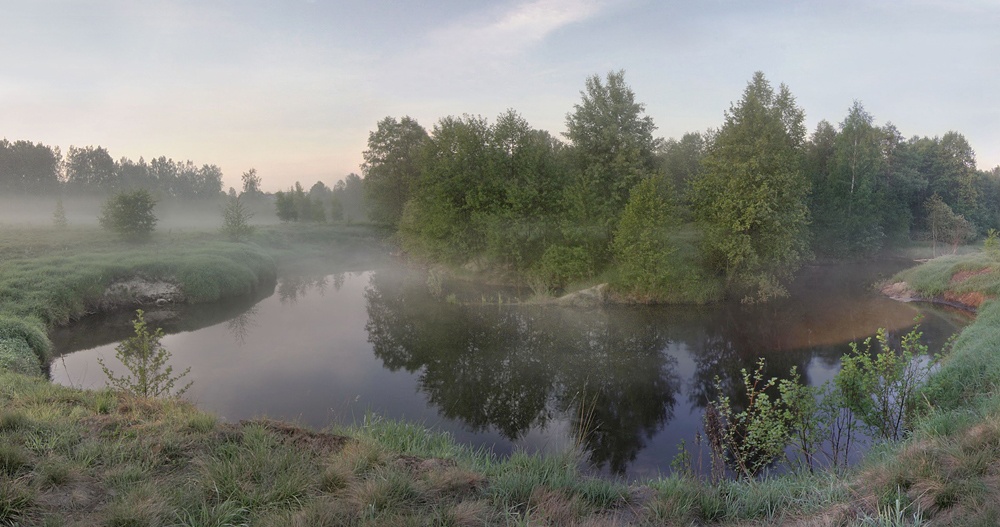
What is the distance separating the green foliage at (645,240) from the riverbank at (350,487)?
1751 cm

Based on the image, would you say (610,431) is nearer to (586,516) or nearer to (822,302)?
(586,516)

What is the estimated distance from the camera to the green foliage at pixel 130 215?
110 feet

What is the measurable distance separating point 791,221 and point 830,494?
2498cm

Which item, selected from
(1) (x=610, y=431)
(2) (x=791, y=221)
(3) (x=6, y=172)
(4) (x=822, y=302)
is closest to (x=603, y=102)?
(2) (x=791, y=221)

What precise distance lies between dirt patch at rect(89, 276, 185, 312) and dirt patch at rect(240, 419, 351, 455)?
19269 mm

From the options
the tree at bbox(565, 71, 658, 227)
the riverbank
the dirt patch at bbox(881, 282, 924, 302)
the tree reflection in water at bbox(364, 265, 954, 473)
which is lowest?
the tree reflection in water at bbox(364, 265, 954, 473)

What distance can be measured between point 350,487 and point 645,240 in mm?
20995

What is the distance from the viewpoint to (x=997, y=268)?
70.4ft

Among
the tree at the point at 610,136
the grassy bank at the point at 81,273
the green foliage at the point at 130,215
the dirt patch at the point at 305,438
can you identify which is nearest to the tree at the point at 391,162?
the grassy bank at the point at 81,273

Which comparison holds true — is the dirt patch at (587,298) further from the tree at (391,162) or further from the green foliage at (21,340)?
the tree at (391,162)

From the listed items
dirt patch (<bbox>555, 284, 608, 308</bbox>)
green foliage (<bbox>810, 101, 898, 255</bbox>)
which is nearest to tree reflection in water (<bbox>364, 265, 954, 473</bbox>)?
dirt patch (<bbox>555, 284, 608, 308</bbox>)

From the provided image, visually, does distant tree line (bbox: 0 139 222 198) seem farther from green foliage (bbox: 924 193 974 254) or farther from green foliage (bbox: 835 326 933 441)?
green foliage (bbox: 924 193 974 254)

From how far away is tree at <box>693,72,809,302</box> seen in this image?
990 inches

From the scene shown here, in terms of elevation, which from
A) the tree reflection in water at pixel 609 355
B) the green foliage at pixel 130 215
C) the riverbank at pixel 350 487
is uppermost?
the green foliage at pixel 130 215
